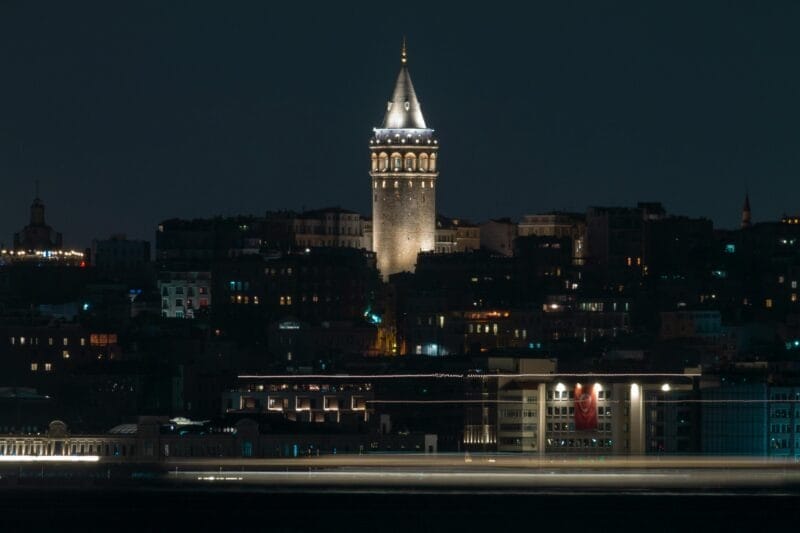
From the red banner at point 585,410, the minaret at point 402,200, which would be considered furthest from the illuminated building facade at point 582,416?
the minaret at point 402,200

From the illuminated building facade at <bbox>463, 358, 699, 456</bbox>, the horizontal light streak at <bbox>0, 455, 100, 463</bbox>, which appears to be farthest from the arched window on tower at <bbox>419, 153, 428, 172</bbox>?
the horizontal light streak at <bbox>0, 455, 100, 463</bbox>

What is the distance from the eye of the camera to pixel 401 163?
466 ft

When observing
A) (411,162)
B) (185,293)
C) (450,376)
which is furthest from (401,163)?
(450,376)

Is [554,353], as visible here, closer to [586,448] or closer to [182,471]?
[586,448]

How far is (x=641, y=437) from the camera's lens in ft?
356

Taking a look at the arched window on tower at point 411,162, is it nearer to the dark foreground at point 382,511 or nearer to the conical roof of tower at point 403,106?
the conical roof of tower at point 403,106

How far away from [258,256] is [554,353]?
945 inches

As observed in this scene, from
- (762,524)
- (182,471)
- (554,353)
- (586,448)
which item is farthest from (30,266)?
(762,524)

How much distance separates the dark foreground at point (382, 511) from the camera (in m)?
82.7

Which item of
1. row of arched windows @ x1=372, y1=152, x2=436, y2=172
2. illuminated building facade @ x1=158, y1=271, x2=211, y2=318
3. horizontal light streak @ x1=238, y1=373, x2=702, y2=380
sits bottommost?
horizontal light streak @ x1=238, y1=373, x2=702, y2=380

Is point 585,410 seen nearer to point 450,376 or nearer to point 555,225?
point 450,376

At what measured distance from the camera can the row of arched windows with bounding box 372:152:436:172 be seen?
466ft

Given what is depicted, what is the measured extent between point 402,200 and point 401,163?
1.58m

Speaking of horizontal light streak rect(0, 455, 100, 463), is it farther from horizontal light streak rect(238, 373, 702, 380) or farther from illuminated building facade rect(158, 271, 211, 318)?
illuminated building facade rect(158, 271, 211, 318)
